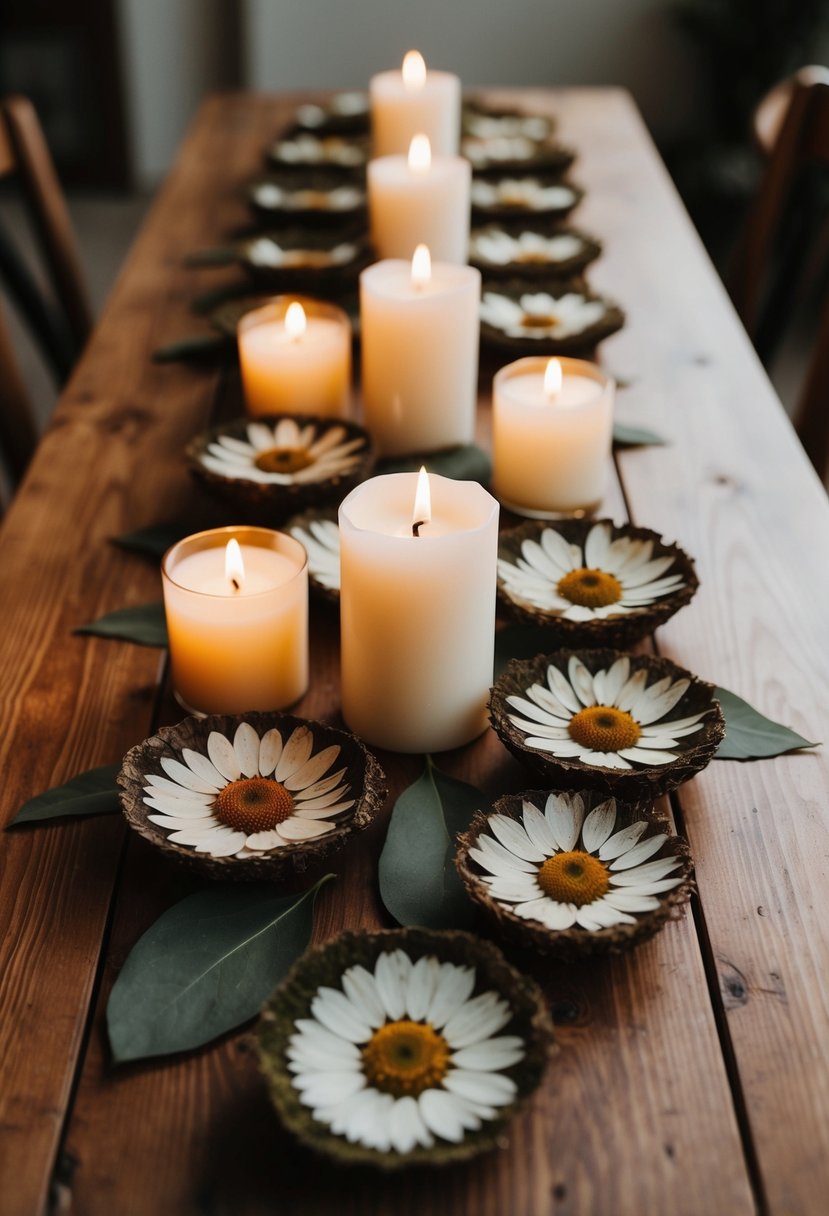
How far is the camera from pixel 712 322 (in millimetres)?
1282

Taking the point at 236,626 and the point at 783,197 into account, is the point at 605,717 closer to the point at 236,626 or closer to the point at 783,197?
the point at 236,626

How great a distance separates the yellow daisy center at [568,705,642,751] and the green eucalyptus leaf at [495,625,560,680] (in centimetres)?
9

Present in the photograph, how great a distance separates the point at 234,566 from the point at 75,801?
6.3 inches

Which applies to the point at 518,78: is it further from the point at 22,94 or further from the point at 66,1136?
the point at 66,1136

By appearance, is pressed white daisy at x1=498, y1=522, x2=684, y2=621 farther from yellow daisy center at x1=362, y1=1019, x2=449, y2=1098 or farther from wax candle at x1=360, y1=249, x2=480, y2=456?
yellow daisy center at x1=362, y1=1019, x2=449, y2=1098

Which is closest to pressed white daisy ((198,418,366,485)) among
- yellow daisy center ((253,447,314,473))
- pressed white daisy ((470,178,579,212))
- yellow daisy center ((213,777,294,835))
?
yellow daisy center ((253,447,314,473))

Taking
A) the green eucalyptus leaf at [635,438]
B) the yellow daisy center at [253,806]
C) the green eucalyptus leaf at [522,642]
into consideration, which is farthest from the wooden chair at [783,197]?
the yellow daisy center at [253,806]

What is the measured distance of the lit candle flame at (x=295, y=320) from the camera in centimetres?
102

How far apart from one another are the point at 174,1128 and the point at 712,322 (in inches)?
39.8

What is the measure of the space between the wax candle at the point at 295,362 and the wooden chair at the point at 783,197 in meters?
0.63

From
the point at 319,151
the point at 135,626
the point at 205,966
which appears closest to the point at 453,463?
the point at 135,626

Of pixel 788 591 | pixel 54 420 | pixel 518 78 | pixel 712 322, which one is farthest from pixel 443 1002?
pixel 518 78

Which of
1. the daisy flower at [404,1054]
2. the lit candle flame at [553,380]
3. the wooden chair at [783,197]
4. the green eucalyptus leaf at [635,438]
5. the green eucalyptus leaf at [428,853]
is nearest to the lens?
the daisy flower at [404,1054]

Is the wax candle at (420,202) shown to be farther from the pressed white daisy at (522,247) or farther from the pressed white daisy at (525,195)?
the pressed white daisy at (525,195)
